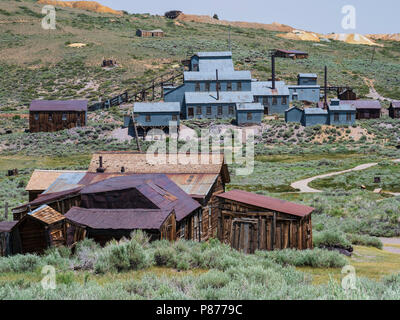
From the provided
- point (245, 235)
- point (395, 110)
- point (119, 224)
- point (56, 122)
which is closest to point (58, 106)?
point (56, 122)

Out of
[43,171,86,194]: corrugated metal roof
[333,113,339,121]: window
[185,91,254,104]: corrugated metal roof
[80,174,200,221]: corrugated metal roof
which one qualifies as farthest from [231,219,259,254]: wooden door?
[185,91,254,104]: corrugated metal roof

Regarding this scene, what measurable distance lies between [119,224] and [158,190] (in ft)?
10.4

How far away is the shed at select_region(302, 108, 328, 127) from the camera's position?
70.0 m

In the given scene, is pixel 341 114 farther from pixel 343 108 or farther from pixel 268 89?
pixel 268 89

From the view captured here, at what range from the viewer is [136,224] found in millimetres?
16828

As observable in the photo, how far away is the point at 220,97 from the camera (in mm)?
74688

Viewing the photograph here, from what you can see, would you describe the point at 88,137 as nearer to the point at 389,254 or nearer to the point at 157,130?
the point at 157,130

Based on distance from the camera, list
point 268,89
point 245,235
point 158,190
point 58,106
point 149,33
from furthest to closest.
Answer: point 149,33, point 268,89, point 58,106, point 158,190, point 245,235

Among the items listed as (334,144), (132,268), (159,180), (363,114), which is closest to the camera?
(132,268)

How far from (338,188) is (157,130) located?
3328 cm

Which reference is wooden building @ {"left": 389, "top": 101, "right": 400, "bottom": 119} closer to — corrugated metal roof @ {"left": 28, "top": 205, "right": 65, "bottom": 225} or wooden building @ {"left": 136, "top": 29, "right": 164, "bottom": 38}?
wooden building @ {"left": 136, "top": 29, "right": 164, "bottom": 38}

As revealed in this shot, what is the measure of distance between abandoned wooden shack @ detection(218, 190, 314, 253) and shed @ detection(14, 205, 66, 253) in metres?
5.97

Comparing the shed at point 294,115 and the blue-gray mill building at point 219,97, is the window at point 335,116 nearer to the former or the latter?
the shed at point 294,115
